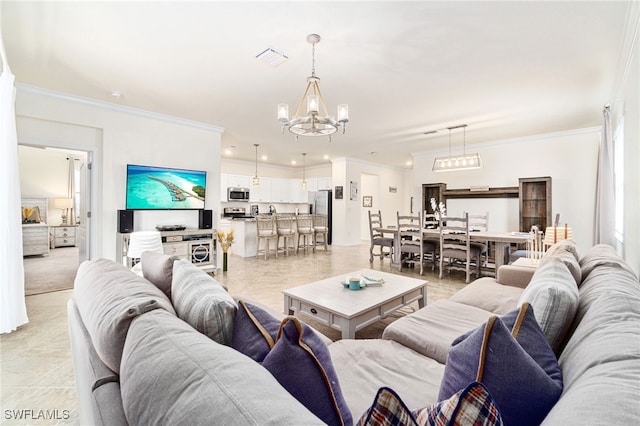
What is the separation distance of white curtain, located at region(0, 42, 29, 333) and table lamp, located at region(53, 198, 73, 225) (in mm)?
5954

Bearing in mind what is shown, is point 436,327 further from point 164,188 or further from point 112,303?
point 164,188

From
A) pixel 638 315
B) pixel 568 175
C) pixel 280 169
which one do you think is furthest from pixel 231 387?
pixel 280 169

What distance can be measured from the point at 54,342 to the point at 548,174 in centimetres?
781

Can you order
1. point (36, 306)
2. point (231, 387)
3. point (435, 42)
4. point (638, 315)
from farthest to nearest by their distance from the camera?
point (36, 306) → point (435, 42) → point (638, 315) → point (231, 387)

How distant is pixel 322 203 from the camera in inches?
354

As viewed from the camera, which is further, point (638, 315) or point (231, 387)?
point (638, 315)

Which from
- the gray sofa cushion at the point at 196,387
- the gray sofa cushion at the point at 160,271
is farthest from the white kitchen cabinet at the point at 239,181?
the gray sofa cushion at the point at 196,387

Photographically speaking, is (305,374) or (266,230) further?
(266,230)

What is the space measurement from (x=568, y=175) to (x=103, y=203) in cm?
807

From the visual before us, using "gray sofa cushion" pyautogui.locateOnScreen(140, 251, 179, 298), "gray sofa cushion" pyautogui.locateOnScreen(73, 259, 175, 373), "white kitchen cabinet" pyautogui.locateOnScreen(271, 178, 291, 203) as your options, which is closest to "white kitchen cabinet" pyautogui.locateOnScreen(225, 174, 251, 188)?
"white kitchen cabinet" pyautogui.locateOnScreen(271, 178, 291, 203)

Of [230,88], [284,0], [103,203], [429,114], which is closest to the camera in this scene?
[284,0]

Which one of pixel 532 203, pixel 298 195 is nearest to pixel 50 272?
pixel 298 195

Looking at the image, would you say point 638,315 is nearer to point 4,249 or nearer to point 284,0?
point 284,0

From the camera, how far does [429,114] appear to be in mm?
4438
